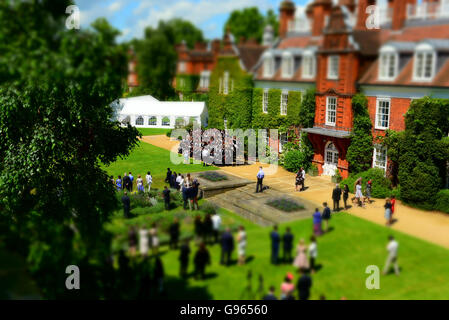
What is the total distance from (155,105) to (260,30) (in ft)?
6.05

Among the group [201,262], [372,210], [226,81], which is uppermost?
[226,81]

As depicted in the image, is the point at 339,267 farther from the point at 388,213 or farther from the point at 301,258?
the point at 388,213

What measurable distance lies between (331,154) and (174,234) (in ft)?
12.8

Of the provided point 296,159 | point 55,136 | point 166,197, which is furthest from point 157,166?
point 296,159

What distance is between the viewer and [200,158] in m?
9.42

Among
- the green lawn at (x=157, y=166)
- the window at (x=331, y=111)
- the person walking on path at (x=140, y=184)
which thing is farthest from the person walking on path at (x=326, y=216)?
the person walking on path at (x=140, y=184)

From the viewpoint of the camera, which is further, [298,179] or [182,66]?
[298,179]

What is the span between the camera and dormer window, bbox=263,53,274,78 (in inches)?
230

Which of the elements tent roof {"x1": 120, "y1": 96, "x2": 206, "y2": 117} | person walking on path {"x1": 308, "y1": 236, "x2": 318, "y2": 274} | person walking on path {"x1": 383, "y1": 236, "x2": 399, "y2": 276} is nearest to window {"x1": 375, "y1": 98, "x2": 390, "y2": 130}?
tent roof {"x1": 120, "y1": 96, "x2": 206, "y2": 117}

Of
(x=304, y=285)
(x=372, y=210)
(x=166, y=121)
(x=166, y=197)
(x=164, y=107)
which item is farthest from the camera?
(x=166, y=197)

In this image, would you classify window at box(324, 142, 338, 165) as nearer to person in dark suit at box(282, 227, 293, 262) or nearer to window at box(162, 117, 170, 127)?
person in dark suit at box(282, 227, 293, 262)

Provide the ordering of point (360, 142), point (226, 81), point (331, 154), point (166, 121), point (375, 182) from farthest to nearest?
point (375, 182) → point (360, 142) → point (331, 154) → point (166, 121) → point (226, 81)

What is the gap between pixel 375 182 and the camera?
351 inches

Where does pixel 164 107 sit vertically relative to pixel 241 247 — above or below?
above
